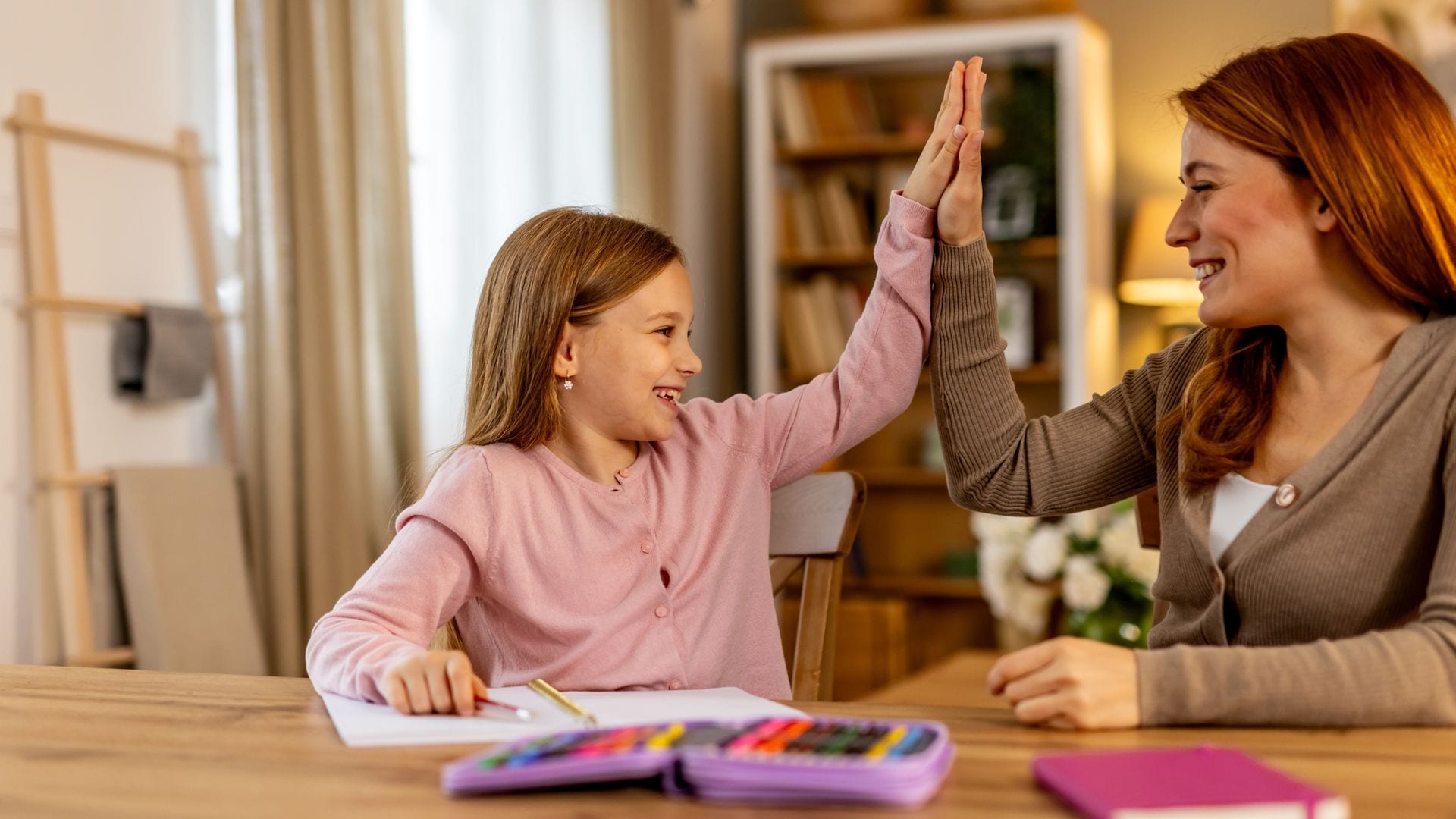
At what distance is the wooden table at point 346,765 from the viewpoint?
2.75 ft

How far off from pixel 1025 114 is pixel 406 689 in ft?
12.3

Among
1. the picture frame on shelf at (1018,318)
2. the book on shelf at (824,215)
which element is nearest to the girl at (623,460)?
the picture frame on shelf at (1018,318)

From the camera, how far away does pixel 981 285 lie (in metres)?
1.52

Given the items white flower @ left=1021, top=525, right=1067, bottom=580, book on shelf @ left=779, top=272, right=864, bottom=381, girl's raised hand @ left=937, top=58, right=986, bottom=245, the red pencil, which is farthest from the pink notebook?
book on shelf @ left=779, top=272, right=864, bottom=381

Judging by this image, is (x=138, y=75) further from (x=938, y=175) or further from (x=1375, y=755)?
(x=1375, y=755)

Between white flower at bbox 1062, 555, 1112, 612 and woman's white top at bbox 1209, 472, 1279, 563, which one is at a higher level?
woman's white top at bbox 1209, 472, 1279, 563

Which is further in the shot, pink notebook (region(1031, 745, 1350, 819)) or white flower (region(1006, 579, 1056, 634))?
white flower (region(1006, 579, 1056, 634))

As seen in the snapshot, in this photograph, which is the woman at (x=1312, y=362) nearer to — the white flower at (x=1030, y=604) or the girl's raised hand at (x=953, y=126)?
the girl's raised hand at (x=953, y=126)

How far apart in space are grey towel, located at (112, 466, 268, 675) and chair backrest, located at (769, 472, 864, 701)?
1.70 meters

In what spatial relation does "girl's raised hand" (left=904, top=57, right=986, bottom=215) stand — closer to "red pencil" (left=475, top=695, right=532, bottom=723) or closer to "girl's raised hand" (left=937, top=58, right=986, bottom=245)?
"girl's raised hand" (left=937, top=58, right=986, bottom=245)

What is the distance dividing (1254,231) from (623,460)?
69cm

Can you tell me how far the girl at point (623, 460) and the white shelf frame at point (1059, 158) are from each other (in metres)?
2.98

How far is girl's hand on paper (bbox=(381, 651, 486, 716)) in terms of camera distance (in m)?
1.10

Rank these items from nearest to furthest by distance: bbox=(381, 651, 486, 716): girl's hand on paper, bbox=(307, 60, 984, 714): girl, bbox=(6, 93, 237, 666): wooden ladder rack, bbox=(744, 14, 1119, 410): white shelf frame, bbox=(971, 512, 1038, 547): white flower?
bbox=(381, 651, 486, 716): girl's hand on paper < bbox=(307, 60, 984, 714): girl < bbox=(6, 93, 237, 666): wooden ladder rack < bbox=(971, 512, 1038, 547): white flower < bbox=(744, 14, 1119, 410): white shelf frame
